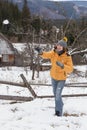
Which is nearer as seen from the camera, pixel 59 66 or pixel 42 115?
pixel 59 66

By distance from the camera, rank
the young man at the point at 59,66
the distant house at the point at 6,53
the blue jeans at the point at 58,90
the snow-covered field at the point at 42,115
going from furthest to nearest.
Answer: the distant house at the point at 6,53 < the blue jeans at the point at 58,90 < the young man at the point at 59,66 < the snow-covered field at the point at 42,115

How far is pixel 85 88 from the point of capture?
42.6 feet

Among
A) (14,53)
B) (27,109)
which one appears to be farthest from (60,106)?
(14,53)

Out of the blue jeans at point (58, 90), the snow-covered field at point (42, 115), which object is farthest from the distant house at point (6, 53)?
the blue jeans at point (58, 90)

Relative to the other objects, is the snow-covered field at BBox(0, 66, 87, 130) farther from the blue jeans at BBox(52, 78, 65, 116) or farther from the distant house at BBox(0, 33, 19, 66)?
the distant house at BBox(0, 33, 19, 66)

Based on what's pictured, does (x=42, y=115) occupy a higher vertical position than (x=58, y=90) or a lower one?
lower

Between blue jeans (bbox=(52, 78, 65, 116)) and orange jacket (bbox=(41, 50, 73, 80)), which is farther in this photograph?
blue jeans (bbox=(52, 78, 65, 116))

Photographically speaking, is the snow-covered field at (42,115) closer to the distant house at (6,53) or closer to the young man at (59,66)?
the young man at (59,66)

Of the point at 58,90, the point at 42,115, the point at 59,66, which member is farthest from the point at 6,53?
the point at 59,66

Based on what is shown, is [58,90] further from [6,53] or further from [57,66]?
[6,53]

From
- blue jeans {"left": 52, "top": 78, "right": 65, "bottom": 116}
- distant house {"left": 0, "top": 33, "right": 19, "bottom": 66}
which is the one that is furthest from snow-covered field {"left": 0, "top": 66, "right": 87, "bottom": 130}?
distant house {"left": 0, "top": 33, "right": 19, "bottom": 66}

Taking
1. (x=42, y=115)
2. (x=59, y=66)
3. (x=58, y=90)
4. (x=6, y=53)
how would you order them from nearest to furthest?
(x=59, y=66)
(x=58, y=90)
(x=42, y=115)
(x=6, y=53)

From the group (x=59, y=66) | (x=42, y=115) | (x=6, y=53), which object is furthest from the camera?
(x=6, y=53)

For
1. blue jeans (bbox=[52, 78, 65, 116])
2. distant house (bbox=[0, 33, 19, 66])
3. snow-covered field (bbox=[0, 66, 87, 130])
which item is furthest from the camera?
distant house (bbox=[0, 33, 19, 66])
